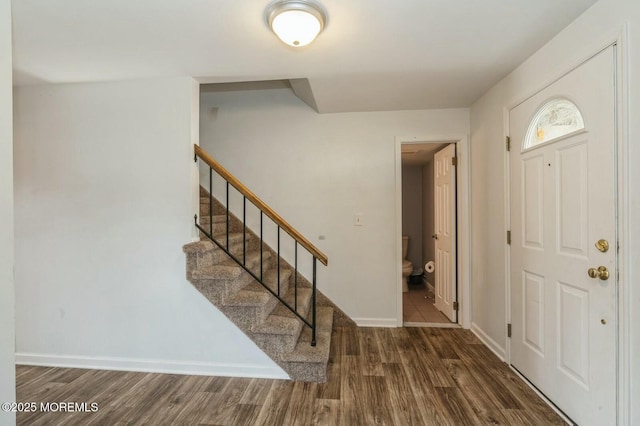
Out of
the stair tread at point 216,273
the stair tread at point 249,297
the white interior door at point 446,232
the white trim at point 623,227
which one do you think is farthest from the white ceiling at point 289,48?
the stair tread at point 249,297

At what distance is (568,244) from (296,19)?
192cm

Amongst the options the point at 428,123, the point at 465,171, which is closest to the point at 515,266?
the point at 465,171

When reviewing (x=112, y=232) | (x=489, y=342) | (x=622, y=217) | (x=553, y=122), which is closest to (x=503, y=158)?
(x=553, y=122)

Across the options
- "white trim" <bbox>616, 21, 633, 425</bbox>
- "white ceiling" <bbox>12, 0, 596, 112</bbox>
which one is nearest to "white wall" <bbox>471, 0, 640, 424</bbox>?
"white trim" <bbox>616, 21, 633, 425</bbox>

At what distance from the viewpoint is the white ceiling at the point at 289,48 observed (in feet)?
4.42

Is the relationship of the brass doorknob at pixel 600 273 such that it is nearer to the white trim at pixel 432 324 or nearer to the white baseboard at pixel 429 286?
the white trim at pixel 432 324

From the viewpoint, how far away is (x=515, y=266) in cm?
201

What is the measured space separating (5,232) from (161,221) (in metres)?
1.30

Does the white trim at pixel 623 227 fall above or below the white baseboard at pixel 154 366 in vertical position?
above

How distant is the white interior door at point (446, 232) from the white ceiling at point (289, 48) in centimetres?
94

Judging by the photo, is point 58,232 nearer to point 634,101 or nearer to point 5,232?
point 5,232

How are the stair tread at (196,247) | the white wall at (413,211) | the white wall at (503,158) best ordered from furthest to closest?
the white wall at (413,211) → the stair tread at (196,247) → the white wall at (503,158)

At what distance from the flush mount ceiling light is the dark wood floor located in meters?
2.12

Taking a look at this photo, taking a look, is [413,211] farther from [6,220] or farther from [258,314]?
[6,220]
